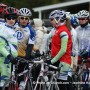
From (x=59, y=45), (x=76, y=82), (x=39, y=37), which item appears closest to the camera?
(x=59, y=45)

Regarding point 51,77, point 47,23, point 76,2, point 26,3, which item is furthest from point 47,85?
point 26,3

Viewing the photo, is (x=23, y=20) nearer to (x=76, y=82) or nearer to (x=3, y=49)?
(x=76, y=82)

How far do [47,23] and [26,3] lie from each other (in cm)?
1840

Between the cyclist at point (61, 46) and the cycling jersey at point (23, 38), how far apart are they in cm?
92

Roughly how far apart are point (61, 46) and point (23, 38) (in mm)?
1281

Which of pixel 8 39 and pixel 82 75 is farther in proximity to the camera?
pixel 82 75

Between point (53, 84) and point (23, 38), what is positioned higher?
point (23, 38)

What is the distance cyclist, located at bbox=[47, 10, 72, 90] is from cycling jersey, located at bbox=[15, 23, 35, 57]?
0.92 meters

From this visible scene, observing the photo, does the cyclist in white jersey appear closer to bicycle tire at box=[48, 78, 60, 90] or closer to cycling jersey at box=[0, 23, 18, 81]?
bicycle tire at box=[48, 78, 60, 90]

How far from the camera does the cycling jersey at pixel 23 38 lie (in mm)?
10625

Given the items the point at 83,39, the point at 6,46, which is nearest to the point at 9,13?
the point at 6,46

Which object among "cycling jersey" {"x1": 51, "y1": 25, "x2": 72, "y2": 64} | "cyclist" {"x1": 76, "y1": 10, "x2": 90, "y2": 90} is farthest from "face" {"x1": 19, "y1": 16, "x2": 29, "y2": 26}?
"cyclist" {"x1": 76, "y1": 10, "x2": 90, "y2": 90}

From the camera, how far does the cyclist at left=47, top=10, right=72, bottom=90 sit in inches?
382

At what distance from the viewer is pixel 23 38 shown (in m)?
10.7
